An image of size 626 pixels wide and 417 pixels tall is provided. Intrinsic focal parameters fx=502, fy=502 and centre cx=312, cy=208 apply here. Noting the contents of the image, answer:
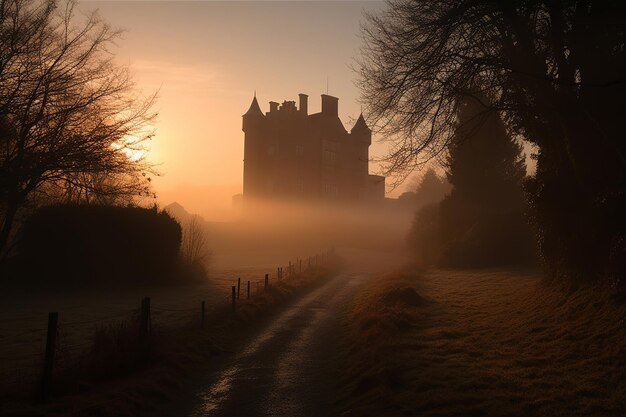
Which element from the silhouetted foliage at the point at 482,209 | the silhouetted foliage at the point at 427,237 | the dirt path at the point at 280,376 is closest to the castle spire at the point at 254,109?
the silhouetted foliage at the point at 427,237

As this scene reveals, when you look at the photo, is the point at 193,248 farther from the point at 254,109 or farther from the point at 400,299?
the point at 254,109

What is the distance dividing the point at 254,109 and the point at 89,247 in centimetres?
4662

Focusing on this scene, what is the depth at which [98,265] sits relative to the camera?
27.7 meters

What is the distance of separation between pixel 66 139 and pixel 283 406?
9.16m

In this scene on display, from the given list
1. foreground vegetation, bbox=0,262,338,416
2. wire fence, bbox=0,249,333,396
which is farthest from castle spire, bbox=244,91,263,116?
foreground vegetation, bbox=0,262,338,416

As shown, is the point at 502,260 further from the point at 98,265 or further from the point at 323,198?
the point at 323,198

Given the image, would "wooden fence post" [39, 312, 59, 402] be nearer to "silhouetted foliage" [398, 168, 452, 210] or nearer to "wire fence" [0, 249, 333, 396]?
"wire fence" [0, 249, 333, 396]

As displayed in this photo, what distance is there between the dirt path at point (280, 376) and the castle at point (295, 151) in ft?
167

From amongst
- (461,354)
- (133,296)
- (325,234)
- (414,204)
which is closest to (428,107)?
(461,354)

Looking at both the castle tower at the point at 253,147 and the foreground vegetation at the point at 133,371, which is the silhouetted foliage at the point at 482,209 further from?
the castle tower at the point at 253,147

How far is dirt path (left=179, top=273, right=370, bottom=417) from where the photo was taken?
360 inches

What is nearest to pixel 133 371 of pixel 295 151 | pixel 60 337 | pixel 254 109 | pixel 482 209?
pixel 60 337

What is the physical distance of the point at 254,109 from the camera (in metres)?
71.2

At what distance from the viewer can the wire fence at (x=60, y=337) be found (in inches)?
361
